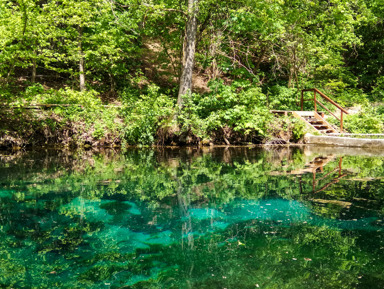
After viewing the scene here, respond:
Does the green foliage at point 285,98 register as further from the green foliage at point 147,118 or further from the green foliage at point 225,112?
the green foliage at point 147,118

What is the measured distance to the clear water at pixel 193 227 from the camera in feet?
12.1

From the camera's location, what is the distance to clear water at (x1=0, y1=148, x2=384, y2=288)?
367 cm

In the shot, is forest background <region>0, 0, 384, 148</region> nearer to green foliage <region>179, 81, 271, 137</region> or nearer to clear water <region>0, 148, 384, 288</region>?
green foliage <region>179, 81, 271, 137</region>

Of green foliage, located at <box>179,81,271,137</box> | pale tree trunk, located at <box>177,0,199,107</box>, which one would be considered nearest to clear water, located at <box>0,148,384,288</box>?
green foliage, located at <box>179,81,271,137</box>

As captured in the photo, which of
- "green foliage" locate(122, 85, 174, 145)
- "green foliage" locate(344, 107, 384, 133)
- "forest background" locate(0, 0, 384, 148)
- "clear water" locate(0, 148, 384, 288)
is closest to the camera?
"clear water" locate(0, 148, 384, 288)

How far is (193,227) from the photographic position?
5.20 meters

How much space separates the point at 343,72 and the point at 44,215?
78.9 ft

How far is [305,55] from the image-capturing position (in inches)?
675

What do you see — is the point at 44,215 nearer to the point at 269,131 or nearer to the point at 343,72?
the point at 269,131

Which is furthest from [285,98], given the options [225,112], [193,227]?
[193,227]

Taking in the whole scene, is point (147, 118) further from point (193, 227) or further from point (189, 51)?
point (193, 227)

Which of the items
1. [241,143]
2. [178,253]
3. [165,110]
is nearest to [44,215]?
[178,253]

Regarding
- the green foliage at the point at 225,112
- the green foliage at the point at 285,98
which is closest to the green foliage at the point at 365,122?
the green foliage at the point at 285,98

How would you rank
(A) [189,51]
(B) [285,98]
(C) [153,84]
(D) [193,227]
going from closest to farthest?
(D) [193,227]
(A) [189,51]
(C) [153,84]
(B) [285,98]
